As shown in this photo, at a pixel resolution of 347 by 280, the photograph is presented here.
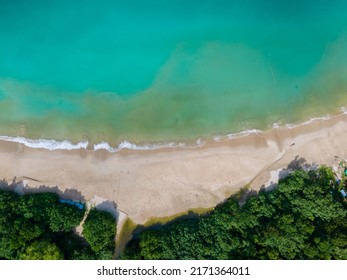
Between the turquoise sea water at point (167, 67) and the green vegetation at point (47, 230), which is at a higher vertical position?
the turquoise sea water at point (167, 67)

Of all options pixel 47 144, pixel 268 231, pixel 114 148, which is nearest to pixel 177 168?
pixel 114 148

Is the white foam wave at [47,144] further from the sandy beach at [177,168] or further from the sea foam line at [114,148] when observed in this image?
the sandy beach at [177,168]

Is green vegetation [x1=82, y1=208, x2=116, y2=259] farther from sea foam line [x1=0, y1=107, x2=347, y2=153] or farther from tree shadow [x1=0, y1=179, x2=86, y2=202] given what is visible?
sea foam line [x1=0, y1=107, x2=347, y2=153]

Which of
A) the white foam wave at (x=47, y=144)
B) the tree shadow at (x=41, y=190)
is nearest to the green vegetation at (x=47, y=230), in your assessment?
the tree shadow at (x=41, y=190)

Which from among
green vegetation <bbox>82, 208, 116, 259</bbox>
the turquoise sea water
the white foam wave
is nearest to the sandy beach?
the white foam wave

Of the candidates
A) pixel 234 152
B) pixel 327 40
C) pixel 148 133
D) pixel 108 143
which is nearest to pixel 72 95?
pixel 108 143
